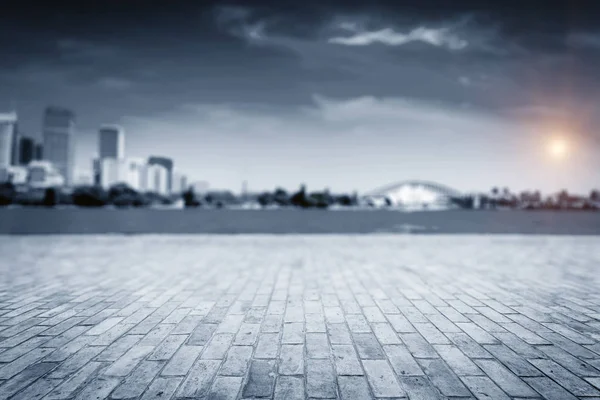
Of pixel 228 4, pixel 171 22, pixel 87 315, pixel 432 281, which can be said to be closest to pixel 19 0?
pixel 171 22

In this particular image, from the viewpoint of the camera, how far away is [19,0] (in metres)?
23.2

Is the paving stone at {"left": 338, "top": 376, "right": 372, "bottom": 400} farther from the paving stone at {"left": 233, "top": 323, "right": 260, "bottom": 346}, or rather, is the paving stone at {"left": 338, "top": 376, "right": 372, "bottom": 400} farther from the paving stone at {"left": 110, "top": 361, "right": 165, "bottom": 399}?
the paving stone at {"left": 110, "top": 361, "right": 165, "bottom": 399}

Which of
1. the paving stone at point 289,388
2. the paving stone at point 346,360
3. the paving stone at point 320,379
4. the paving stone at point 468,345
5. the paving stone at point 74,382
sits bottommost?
the paving stone at point 74,382

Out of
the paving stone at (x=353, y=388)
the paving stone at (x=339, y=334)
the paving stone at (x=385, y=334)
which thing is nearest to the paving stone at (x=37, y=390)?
the paving stone at (x=353, y=388)

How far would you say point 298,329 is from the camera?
16.2ft

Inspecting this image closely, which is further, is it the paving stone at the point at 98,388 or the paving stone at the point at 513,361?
the paving stone at the point at 513,361

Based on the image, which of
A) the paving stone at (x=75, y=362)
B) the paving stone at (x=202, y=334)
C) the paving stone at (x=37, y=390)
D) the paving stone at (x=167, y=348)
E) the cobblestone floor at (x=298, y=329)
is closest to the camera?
the paving stone at (x=37, y=390)

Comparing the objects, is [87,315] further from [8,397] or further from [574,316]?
[574,316]

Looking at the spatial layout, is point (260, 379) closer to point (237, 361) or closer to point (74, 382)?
point (237, 361)

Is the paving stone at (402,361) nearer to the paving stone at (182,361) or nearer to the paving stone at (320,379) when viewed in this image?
the paving stone at (320,379)

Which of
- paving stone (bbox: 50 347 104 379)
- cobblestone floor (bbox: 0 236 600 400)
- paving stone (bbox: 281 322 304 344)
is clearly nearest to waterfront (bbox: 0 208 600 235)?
cobblestone floor (bbox: 0 236 600 400)

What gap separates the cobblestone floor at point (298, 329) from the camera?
3.44m

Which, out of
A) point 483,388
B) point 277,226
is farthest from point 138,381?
point 277,226

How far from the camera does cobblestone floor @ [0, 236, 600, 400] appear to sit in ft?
11.3
